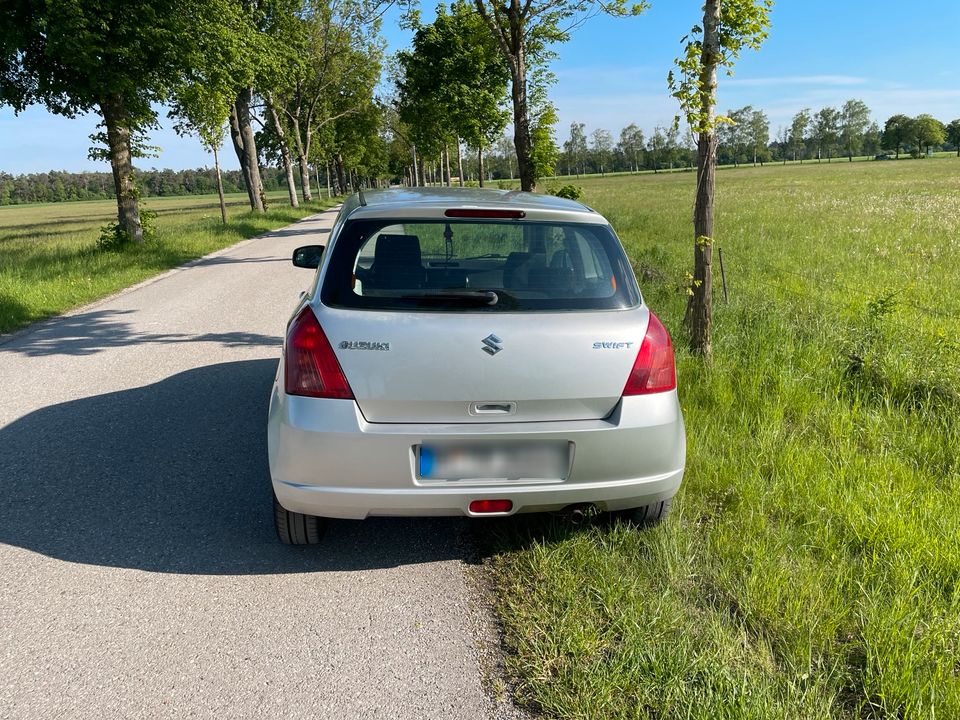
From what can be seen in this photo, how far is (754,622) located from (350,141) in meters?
56.2

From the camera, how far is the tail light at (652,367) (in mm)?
2910

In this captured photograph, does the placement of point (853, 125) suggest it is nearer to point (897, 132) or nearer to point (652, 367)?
point (897, 132)

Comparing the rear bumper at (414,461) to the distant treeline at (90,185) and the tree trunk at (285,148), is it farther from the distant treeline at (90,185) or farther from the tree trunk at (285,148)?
the distant treeline at (90,185)

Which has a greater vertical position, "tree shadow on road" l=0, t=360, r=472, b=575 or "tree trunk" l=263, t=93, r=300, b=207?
"tree trunk" l=263, t=93, r=300, b=207

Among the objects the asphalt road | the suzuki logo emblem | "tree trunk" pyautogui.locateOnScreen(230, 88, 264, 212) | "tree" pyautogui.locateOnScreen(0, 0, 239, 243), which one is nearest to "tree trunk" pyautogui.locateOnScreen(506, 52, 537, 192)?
the asphalt road

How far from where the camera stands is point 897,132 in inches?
5098

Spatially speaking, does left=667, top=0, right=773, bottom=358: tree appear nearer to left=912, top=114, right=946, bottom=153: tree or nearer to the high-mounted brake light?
the high-mounted brake light

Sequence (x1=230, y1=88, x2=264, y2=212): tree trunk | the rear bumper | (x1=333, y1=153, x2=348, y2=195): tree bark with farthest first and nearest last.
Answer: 1. (x1=333, y1=153, x2=348, y2=195): tree bark
2. (x1=230, y1=88, x2=264, y2=212): tree trunk
3. the rear bumper

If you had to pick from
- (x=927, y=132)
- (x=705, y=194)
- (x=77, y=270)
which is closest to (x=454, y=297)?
(x=705, y=194)

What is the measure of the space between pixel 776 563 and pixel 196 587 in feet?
8.45

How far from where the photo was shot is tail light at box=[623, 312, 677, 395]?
2.91m

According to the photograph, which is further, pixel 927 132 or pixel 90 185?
pixel 90 185

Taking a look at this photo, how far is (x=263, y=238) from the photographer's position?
2172 centimetres

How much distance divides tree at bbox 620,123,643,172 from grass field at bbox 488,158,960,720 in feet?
487
